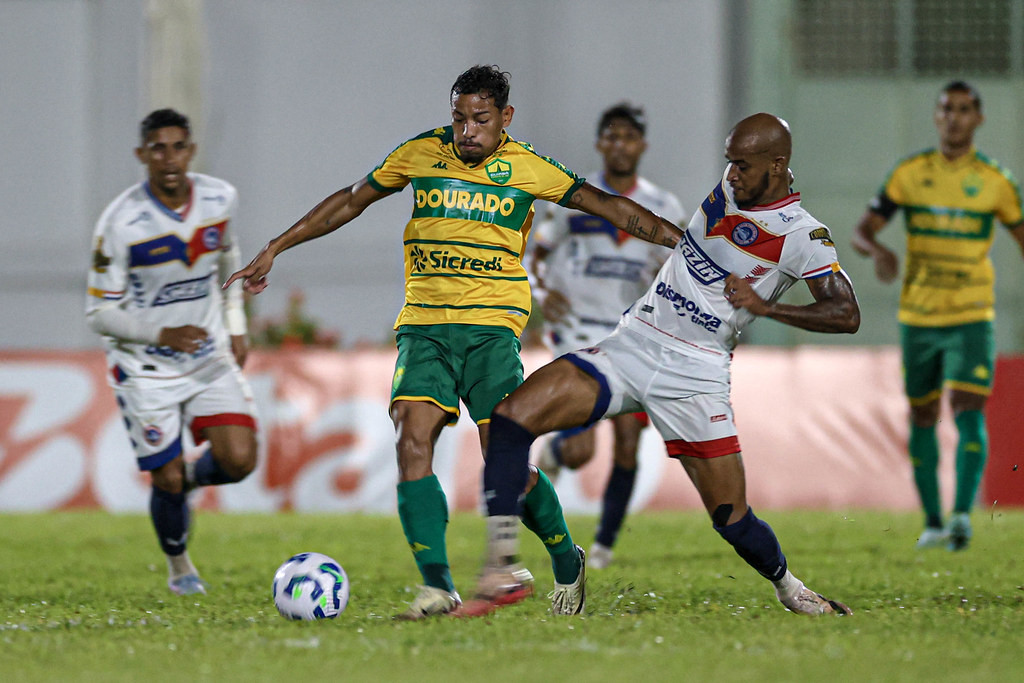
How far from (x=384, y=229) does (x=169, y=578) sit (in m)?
10.9

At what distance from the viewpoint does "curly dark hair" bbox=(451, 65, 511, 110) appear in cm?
521

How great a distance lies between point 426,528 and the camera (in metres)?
5.06

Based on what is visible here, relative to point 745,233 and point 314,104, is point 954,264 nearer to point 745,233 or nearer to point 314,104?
point 745,233

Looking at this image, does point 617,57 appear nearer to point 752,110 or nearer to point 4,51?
point 752,110

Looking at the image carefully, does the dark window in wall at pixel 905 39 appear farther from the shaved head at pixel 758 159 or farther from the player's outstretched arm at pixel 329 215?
the player's outstretched arm at pixel 329 215

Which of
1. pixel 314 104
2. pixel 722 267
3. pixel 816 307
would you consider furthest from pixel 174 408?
pixel 314 104

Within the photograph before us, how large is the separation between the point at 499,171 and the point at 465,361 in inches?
29.3

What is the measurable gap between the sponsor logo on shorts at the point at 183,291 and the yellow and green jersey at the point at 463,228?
1572mm

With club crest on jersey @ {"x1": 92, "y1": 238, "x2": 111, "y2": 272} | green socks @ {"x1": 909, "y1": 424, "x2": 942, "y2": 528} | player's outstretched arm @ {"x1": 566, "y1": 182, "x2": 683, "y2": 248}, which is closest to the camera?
player's outstretched arm @ {"x1": 566, "y1": 182, "x2": 683, "y2": 248}

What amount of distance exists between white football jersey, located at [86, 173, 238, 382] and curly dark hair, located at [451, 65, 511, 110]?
1.88 metres

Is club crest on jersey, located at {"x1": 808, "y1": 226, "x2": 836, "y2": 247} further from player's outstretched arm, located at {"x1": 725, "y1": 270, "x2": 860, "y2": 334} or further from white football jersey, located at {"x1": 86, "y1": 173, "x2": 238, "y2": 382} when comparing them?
white football jersey, located at {"x1": 86, "y1": 173, "x2": 238, "y2": 382}

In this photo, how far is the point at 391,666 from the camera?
402cm

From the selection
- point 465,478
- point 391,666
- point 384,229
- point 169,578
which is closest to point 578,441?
point 169,578

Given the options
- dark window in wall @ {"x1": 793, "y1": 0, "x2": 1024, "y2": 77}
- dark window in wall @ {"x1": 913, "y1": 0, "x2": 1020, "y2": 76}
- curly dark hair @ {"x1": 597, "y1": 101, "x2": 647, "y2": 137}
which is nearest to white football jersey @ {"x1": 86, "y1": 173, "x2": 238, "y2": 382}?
curly dark hair @ {"x1": 597, "y1": 101, "x2": 647, "y2": 137}
